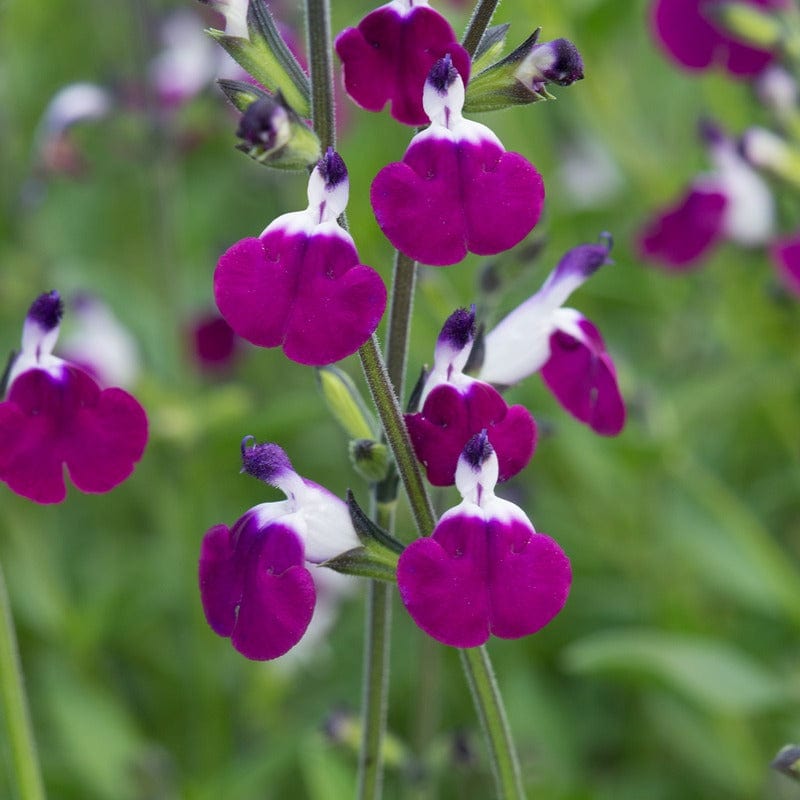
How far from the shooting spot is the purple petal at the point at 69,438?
110 cm

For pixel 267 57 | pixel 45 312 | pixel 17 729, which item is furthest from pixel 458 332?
pixel 17 729

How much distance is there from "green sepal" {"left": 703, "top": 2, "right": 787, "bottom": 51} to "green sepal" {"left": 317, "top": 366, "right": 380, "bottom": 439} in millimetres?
1066

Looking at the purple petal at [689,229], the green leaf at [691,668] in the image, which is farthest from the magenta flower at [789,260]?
the green leaf at [691,668]

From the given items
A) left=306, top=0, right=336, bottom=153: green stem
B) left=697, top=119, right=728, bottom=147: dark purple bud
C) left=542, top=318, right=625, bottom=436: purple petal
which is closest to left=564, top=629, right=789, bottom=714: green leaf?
left=542, top=318, right=625, bottom=436: purple petal

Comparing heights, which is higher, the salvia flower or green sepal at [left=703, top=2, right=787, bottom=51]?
green sepal at [left=703, top=2, right=787, bottom=51]

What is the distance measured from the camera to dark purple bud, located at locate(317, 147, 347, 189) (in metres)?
1.00

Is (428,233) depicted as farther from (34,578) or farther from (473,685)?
(34,578)

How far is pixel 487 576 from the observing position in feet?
3.18

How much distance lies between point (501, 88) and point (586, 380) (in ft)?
0.98

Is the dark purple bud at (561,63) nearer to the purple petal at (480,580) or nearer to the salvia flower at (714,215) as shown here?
the purple petal at (480,580)

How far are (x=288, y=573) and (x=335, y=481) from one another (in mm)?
1872

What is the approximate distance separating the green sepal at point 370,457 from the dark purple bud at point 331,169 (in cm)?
21

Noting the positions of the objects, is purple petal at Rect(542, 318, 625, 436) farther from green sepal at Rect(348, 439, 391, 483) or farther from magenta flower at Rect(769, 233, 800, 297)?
magenta flower at Rect(769, 233, 800, 297)

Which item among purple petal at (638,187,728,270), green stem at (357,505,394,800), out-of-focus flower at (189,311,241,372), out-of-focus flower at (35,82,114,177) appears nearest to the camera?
green stem at (357,505,394,800)
